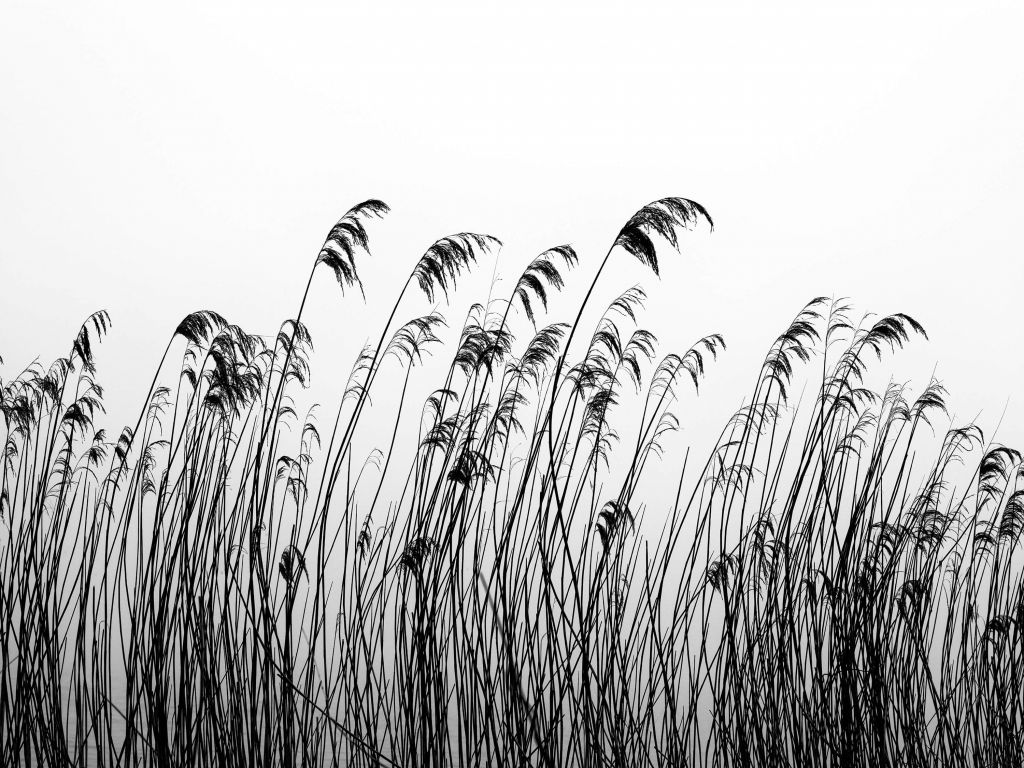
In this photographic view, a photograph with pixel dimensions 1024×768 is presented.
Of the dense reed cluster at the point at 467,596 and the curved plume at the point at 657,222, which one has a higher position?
the curved plume at the point at 657,222

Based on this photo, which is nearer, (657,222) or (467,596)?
(657,222)

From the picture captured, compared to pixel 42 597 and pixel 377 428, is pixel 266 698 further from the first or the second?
pixel 377 428

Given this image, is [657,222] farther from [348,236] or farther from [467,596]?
[467,596]

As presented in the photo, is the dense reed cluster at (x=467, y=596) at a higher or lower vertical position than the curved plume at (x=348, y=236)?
lower

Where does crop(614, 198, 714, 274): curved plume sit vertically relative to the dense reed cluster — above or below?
above

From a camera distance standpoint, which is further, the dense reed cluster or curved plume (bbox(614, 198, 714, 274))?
the dense reed cluster

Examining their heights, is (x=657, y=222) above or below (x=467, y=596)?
above

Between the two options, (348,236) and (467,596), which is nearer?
(348,236)

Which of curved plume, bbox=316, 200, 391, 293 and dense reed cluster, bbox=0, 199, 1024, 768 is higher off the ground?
curved plume, bbox=316, 200, 391, 293

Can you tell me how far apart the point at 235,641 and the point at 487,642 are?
2.70ft

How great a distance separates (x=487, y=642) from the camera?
9.11ft

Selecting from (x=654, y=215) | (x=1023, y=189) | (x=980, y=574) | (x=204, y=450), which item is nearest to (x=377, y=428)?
(x=204, y=450)

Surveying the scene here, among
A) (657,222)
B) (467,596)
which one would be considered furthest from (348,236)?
(467,596)

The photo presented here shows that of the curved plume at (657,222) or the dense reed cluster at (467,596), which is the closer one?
the curved plume at (657,222)
